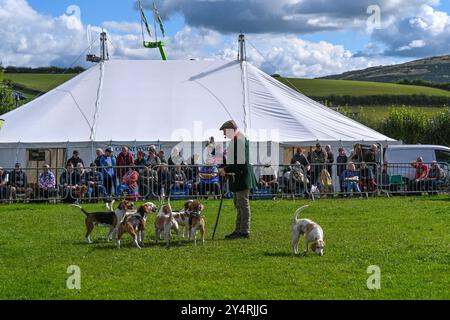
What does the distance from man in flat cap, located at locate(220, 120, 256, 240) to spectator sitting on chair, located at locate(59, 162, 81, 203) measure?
9.16 meters

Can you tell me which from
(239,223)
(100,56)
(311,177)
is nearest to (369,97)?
(100,56)

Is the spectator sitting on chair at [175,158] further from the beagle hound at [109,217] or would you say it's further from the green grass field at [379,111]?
the green grass field at [379,111]

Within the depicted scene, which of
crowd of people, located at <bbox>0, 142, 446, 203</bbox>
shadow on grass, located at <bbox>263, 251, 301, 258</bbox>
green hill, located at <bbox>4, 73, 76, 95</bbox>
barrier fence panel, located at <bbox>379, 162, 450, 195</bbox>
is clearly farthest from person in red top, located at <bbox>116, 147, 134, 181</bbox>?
green hill, located at <bbox>4, 73, 76, 95</bbox>

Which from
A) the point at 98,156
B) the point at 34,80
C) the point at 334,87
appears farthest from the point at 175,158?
the point at 334,87

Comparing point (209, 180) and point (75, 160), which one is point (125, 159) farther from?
point (209, 180)

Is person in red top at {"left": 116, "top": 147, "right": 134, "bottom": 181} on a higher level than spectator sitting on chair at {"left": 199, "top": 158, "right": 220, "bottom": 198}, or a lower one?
higher

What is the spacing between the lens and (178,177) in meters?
22.3

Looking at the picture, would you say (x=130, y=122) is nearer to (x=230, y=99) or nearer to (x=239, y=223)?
(x=230, y=99)

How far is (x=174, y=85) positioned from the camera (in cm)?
2805

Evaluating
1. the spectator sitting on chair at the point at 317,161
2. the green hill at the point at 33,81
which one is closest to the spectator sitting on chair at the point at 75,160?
the spectator sitting on chair at the point at 317,161

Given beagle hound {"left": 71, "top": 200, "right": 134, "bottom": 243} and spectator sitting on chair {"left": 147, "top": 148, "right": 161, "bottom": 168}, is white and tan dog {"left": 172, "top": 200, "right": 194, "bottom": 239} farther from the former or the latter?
spectator sitting on chair {"left": 147, "top": 148, "right": 161, "bottom": 168}

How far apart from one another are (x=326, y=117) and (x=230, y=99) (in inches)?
136

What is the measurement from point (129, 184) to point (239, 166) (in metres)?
8.96

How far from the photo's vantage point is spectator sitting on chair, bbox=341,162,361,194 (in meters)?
22.9
